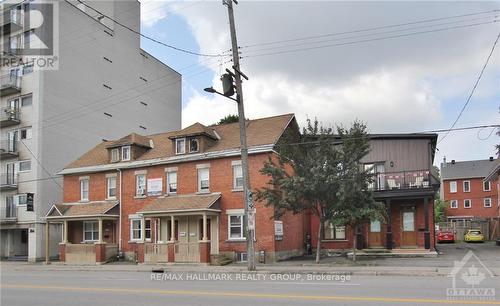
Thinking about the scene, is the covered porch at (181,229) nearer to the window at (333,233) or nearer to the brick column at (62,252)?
the brick column at (62,252)

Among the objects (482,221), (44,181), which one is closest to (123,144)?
(44,181)

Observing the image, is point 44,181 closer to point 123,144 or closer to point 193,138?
point 123,144

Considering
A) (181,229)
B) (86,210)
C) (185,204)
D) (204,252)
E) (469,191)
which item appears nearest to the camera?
(204,252)

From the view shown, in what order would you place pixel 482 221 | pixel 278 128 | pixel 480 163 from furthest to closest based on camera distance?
pixel 480 163 → pixel 482 221 → pixel 278 128

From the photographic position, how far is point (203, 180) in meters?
30.4

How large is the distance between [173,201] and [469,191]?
5402 cm

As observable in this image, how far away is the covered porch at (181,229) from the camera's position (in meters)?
28.1

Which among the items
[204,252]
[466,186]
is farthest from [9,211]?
[466,186]

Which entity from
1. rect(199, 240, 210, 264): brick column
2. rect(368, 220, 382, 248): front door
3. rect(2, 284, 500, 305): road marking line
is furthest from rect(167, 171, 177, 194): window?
rect(2, 284, 500, 305): road marking line

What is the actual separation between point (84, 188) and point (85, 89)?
12.4 m

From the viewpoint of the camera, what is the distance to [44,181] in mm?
39688

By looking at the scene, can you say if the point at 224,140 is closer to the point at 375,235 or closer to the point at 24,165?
the point at 375,235

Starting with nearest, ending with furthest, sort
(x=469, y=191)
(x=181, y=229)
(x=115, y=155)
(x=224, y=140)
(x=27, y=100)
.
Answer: (x=181, y=229) → (x=224, y=140) → (x=115, y=155) → (x=27, y=100) → (x=469, y=191)

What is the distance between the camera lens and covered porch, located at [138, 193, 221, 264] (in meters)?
28.1
